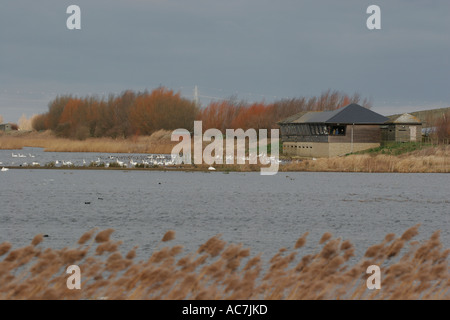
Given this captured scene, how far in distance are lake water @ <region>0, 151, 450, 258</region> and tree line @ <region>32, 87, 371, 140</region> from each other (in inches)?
2185

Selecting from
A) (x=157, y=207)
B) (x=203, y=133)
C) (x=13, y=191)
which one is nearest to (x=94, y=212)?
(x=157, y=207)

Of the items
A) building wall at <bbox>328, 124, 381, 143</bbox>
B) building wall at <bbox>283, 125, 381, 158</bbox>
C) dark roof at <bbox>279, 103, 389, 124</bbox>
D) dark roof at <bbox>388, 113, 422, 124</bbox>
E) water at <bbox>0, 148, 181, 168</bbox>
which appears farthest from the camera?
dark roof at <bbox>388, 113, 422, 124</bbox>

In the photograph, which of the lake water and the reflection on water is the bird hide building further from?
the reflection on water

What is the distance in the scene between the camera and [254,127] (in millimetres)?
98250

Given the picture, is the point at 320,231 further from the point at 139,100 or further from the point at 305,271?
the point at 139,100

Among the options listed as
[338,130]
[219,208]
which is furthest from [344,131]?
[219,208]

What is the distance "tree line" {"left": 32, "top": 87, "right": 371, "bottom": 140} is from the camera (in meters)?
104

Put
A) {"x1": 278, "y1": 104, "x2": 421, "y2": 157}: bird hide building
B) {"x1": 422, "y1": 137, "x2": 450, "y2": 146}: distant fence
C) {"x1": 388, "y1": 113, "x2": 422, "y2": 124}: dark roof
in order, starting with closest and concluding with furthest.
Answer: {"x1": 422, "y1": 137, "x2": 450, "y2": 146}: distant fence, {"x1": 278, "y1": 104, "x2": 421, "y2": 157}: bird hide building, {"x1": 388, "y1": 113, "x2": 422, "y2": 124}: dark roof

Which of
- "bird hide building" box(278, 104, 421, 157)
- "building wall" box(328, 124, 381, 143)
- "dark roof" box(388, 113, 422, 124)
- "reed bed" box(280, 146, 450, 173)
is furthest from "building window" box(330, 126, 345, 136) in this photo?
"reed bed" box(280, 146, 450, 173)

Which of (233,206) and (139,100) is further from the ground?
(139,100)

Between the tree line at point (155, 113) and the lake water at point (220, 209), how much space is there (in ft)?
182

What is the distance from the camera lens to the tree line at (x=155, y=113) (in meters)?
104
